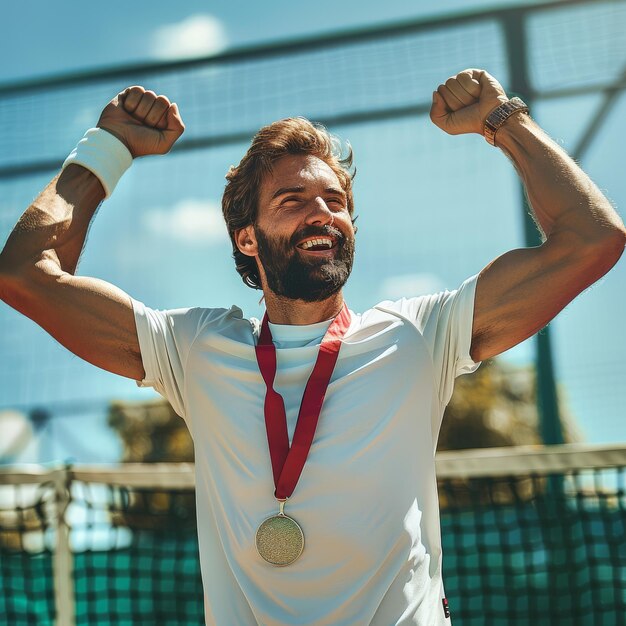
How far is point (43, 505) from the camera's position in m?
7.17

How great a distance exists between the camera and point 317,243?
365cm

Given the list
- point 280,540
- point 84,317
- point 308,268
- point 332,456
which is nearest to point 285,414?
point 332,456

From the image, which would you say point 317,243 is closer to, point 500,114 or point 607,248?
point 500,114

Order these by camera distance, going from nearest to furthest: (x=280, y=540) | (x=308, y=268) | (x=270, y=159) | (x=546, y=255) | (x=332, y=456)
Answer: (x=280, y=540) < (x=332, y=456) < (x=546, y=255) < (x=308, y=268) < (x=270, y=159)

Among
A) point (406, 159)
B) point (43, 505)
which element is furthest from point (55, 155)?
point (43, 505)

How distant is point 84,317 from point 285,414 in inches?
31.3

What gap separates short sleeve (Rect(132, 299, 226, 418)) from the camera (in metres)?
3.60

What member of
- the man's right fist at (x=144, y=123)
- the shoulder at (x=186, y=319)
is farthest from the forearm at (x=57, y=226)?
the shoulder at (x=186, y=319)

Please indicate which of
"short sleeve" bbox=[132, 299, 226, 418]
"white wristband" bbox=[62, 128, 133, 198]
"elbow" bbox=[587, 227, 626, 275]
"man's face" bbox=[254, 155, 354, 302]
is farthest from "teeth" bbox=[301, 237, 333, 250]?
"elbow" bbox=[587, 227, 626, 275]

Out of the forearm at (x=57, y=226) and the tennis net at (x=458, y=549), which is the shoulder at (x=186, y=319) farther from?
the tennis net at (x=458, y=549)

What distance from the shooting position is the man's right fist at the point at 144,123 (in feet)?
12.8

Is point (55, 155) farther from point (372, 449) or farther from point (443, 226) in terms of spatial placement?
point (372, 449)

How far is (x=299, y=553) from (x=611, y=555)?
168 inches

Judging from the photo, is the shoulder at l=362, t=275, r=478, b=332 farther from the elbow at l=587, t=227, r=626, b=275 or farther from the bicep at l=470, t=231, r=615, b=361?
the elbow at l=587, t=227, r=626, b=275
